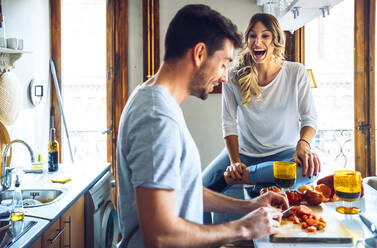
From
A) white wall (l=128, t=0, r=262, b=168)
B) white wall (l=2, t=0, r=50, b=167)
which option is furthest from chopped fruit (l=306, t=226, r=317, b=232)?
white wall (l=128, t=0, r=262, b=168)

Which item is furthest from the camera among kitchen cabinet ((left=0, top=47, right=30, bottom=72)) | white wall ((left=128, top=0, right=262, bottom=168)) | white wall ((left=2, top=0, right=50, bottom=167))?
white wall ((left=128, top=0, right=262, bottom=168))

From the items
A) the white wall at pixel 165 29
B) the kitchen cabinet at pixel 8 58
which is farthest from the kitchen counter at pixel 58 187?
the white wall at pixel 165 29

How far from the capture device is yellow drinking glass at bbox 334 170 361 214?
4.26 ft

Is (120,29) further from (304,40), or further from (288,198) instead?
(288,198)

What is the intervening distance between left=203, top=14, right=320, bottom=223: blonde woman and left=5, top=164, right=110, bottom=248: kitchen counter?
0.71 meters

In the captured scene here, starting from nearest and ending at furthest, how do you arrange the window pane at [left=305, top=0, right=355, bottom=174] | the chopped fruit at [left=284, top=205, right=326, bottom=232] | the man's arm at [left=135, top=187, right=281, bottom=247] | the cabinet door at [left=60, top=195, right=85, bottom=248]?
the man's arm at [left=135, top=187, right=281, bottom=247], the chopped fruit at [left=284, top=205, right=326, bottom=232], the cabinet door at [left=60, top=195, right=85, bottom=248], the window pane at [left=305, top=0, right=355, bottom=174]

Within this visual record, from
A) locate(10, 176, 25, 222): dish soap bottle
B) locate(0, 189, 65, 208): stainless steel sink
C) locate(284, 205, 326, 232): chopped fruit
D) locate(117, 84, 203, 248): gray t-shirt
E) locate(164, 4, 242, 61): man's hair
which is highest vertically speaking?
locate(164, 4, 242, 61): man's hair

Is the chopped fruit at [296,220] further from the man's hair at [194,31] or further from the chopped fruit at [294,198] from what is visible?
the man's hair at [194,31]

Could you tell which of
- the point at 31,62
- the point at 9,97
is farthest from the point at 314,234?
the point at 31,62

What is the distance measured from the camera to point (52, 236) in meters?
1.70

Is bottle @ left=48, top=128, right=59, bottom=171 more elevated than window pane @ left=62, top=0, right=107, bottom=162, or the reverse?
window pane @ left=62, top=0, right=107, bottom=162

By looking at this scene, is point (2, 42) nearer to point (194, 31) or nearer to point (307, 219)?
point (194, 31)

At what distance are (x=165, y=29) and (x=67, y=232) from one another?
2.44 m

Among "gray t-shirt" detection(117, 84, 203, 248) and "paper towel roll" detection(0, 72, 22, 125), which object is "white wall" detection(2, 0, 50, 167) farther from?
"gray t-shirt" detection(117, 84, 203, 248)
